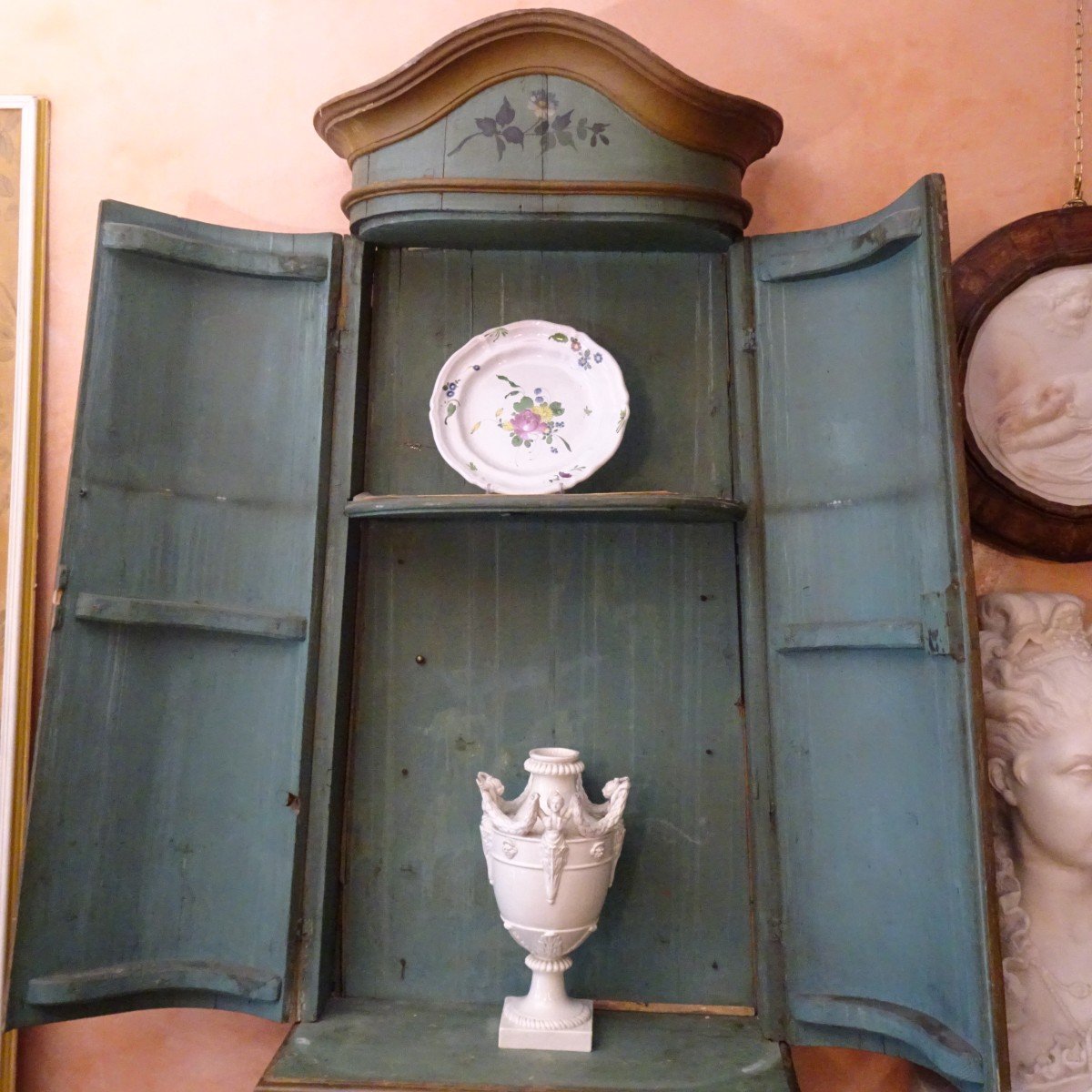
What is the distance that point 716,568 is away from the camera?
5.07ft

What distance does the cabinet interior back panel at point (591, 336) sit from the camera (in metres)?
1.55

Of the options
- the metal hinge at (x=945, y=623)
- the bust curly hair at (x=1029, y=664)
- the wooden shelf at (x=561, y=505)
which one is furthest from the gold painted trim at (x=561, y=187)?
the bust curly hair at (x=1029, y=664)

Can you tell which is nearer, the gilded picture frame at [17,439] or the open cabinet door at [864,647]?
the open cabinet door at [864,647]

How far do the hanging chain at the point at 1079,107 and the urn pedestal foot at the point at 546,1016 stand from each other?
4.60 ft

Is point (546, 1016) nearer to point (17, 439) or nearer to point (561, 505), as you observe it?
point (561, 505)

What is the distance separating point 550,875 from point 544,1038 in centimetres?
23

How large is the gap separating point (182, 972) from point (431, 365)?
37.2 inches

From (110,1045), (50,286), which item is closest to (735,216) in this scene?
(50,286)

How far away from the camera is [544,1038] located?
1.38 m

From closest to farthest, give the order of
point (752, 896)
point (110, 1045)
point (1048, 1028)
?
point (1048, 1028) → point (752, 896) → point (110, 1045)

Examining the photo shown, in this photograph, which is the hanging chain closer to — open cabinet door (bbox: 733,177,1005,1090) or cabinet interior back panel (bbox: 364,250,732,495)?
open cabinet door (bbox: 733,177,1005,1090)

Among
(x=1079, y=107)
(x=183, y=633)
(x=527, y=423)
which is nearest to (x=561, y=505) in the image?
(x=527, y=423)

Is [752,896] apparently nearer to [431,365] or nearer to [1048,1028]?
[1048,1028]

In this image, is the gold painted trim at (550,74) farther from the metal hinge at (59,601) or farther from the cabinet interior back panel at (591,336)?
the metal hinge at (59,601)
